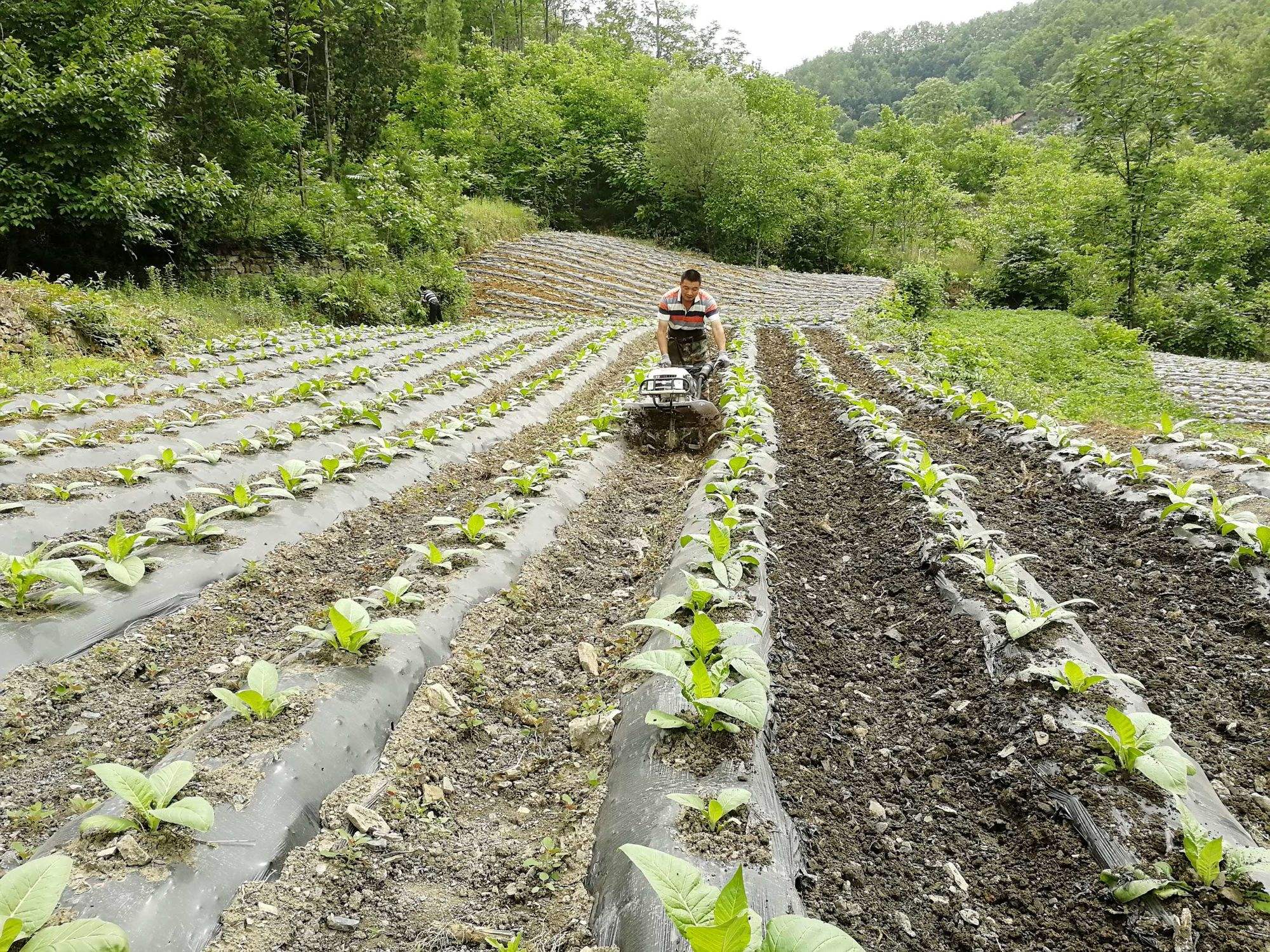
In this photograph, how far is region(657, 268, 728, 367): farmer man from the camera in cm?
706

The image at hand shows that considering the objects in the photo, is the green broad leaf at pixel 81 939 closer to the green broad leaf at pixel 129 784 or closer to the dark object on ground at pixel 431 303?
the green broad leaf at pixel 129 784

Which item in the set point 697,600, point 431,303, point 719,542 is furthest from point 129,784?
point 431,303

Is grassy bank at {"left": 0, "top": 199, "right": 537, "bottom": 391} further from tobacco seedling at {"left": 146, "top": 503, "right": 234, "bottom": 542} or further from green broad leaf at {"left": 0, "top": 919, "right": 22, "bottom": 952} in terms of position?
green broad leaf at {"left": 0, "top": 919, "right": 22, "bottom": 952}

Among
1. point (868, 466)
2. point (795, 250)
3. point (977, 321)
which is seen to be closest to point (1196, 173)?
point (977, 321)

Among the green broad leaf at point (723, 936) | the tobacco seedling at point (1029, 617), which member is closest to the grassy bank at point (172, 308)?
the green broad leaf at point (723, 936)

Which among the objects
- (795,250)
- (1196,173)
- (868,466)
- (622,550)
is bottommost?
(622,550)

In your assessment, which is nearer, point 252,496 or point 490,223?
point 252,496

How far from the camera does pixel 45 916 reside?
1445 millimetres

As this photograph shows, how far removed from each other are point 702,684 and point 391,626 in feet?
4.64

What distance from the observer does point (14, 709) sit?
106 inches

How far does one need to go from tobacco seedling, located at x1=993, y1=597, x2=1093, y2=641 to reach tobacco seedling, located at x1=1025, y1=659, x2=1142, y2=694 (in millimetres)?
233

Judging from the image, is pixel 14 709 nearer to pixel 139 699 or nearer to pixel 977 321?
pixel 139 699

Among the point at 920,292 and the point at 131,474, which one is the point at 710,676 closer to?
the point at 131,474

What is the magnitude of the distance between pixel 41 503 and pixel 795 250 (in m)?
31.8
